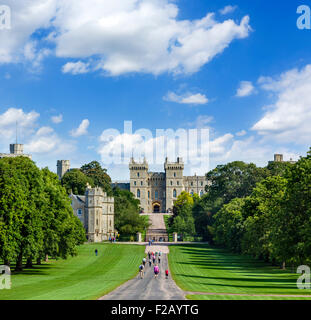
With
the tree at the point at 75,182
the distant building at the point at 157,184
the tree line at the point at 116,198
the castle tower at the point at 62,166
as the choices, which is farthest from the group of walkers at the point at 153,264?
the castle tower at the point at 62,166

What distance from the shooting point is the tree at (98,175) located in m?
124

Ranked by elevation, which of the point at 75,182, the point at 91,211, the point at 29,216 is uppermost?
the point at 75,182

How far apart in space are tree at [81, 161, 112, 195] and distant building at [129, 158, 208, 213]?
48.6 metres

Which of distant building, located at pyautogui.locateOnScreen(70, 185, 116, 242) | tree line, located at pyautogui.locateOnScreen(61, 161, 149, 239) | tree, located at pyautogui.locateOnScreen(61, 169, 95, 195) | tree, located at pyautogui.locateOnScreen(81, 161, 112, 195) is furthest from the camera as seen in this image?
tree, located at pyautogui.locateOnScreen(81, 161, 112, 195)

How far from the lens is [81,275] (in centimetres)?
4656

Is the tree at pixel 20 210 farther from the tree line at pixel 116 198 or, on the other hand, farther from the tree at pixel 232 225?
the tree line at pixel 116 198

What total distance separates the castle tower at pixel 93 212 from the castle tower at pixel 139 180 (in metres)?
81.4

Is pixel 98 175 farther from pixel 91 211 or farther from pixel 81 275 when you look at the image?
pixel 81 275

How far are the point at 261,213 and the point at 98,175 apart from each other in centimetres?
7441

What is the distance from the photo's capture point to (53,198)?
5306cm

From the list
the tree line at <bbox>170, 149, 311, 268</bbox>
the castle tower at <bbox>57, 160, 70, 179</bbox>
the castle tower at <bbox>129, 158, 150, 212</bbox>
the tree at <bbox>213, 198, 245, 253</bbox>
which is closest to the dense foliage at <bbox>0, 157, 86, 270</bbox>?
the tree line at <bbox>170, 149, 311, 268</bbox>

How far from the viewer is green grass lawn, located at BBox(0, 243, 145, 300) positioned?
29473mm

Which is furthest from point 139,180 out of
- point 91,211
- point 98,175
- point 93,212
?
point 93,212

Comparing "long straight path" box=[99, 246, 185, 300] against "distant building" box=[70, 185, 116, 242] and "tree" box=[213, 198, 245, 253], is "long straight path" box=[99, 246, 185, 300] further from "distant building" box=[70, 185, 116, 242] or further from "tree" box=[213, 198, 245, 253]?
"distant building" box=[70, 185, 116, 242]
